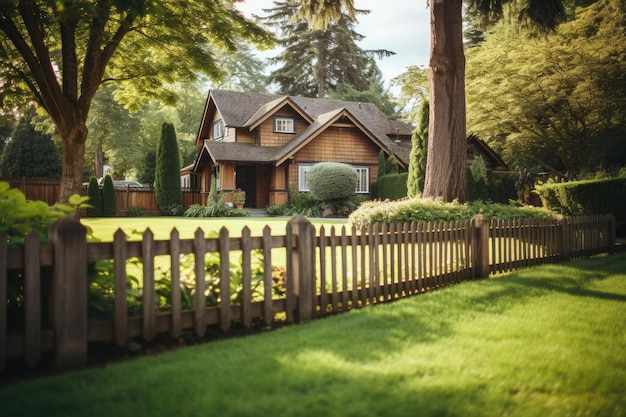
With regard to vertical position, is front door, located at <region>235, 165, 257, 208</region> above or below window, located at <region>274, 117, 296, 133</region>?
below

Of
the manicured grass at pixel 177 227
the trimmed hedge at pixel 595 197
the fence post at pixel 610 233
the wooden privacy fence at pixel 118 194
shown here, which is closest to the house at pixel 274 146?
the wooden privacy fence at pixel 118 194

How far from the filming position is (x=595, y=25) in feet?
82.3

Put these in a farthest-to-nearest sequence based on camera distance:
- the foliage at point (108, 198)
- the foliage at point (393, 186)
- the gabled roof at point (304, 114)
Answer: the gabled roof at point (304, 114), the foliage at point (393, 186), the foliage at point (108, 198)

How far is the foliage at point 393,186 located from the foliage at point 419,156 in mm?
3785

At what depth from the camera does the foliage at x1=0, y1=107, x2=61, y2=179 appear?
109ft

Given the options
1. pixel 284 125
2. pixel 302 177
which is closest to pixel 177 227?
pixel 302 177

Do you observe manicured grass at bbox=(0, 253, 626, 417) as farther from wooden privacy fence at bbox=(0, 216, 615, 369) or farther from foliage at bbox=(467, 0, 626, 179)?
foliage at bbox=(467, 0, 626, 179)

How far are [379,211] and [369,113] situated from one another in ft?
92.9

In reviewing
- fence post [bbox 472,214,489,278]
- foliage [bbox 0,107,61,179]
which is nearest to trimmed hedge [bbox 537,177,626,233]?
fence post [bbox 472,214,489,278]

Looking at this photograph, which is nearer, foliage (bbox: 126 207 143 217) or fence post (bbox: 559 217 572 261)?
fence post (bbox: 559 217 572 261)

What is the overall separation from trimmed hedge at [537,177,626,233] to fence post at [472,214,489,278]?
8149mm

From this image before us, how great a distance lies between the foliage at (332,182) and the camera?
25.3 meters

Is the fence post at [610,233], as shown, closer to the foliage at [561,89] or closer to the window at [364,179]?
the foliage at [561,89]

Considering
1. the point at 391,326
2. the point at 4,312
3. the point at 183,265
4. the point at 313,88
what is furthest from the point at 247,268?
the point at 313,88
